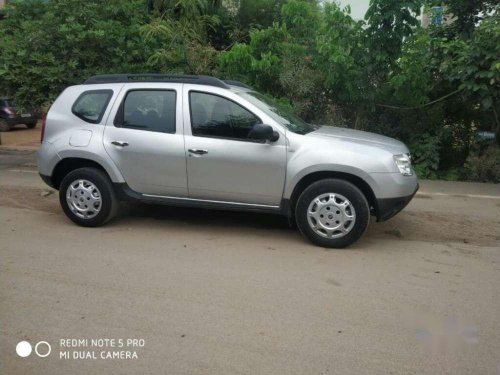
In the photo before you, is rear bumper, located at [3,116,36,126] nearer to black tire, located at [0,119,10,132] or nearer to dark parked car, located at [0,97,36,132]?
dark parked car, located at [0,97,36,132]

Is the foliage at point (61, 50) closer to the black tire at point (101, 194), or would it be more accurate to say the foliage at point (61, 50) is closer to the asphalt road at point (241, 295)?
the asphalt road at point (241, 295)

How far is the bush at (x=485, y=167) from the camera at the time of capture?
32.2 feet

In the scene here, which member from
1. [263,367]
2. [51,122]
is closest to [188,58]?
[51,122]

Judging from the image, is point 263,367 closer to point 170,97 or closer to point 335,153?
point 335,153


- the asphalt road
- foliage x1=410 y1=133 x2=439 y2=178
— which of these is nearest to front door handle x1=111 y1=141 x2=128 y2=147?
the asphalt road

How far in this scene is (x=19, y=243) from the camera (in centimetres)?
600

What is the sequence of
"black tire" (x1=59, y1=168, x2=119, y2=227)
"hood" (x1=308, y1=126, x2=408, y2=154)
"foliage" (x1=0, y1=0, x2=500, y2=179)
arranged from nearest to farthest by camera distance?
"hood" (x1=308, y1=126, x2=408, y2=154), "black tire" (x1=59, y1=168, x2=119, y2=227), "foliage" (x1=0, y1=0, x2=500, y2=179)

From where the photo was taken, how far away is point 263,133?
5680mm

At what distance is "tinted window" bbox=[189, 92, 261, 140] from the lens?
5.99 meters

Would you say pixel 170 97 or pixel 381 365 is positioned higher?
pixel 170 97

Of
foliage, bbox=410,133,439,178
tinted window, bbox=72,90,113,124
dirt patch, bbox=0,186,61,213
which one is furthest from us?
foliage, bbox=410,133,439,178

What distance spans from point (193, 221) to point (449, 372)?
4.13 meters

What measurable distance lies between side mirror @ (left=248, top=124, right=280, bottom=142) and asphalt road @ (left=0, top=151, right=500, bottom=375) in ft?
3.92

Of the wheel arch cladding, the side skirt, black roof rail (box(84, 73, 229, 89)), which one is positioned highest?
black roof rail (box(84, 73, 229, 89))
